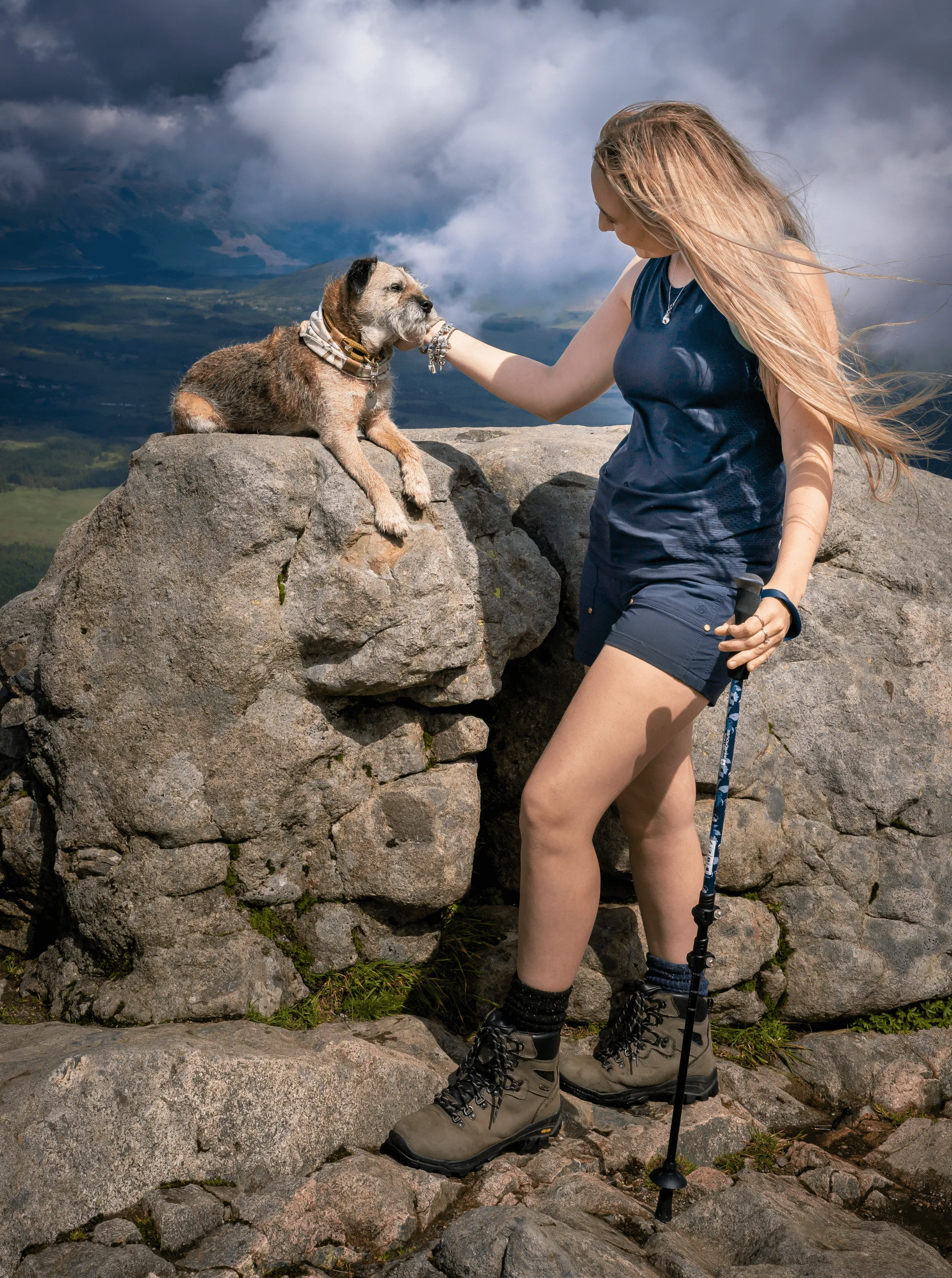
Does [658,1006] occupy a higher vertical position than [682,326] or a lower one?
lower

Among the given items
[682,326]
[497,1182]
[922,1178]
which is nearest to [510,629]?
[682,326]

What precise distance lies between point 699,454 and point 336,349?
199 centimetres

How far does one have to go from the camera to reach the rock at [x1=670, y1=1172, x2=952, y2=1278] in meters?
3.04

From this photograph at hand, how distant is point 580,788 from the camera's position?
3.36 metres

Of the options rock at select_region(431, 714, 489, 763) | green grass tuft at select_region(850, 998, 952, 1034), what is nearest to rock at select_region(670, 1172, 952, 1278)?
green grass tuft at select_region(850, 998, 952, 1034)

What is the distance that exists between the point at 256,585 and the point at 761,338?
2393 millimetres

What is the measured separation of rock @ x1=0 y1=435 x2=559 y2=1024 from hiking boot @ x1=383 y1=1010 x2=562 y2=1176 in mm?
991

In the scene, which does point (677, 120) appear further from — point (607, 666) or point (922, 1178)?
point (922, 1178)

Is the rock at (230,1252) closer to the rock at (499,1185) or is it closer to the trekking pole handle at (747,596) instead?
the rock at (499,1185)

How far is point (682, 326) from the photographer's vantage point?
3439 mm

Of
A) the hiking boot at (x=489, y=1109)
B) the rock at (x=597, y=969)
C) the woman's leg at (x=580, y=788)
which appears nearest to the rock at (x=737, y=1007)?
the rock at (x=597, y=969)

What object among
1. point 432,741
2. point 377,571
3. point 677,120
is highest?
point 677,120

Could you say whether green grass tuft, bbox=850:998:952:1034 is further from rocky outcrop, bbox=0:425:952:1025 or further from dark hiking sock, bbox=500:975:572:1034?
dark hiking sock, bbox=500:975:572:1034

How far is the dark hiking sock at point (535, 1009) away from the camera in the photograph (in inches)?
141
